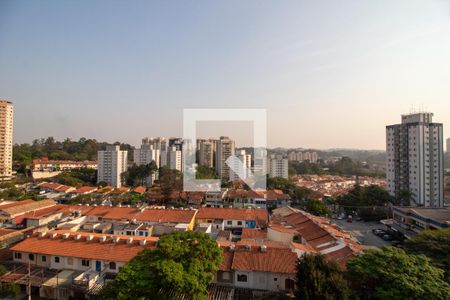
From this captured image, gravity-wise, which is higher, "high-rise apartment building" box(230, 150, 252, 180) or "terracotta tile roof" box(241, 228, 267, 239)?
"high-rise apartment building" box(230, 150, 252, 180)

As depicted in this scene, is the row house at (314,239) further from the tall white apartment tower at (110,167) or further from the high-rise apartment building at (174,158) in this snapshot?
the high-rise apartment building at (174,158)

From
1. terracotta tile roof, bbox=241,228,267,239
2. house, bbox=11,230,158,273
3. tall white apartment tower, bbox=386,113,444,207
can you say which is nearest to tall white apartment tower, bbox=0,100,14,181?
house, bbox=11,230,158,273

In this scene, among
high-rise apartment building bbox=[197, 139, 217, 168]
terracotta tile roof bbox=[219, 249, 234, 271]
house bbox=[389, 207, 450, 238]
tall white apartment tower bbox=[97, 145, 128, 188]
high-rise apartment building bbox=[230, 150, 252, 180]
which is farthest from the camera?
high-rise apartment building bbox=[197, 139, 217, 168]

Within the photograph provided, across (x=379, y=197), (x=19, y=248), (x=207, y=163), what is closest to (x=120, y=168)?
(x=207, y=163)

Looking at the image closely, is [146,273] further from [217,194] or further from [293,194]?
[293,194]

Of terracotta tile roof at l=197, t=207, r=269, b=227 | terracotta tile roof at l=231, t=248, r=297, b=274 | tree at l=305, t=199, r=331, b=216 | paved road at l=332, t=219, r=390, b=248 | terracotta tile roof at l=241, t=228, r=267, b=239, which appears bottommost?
paved road at l=332, t=219, r=390, b=248

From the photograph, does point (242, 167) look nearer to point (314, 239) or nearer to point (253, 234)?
point (253, 234)

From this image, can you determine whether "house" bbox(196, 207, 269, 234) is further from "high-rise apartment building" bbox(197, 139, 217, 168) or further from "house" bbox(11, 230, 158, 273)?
"high-rise apartment building" bbox(197, 139, 217, 168)
